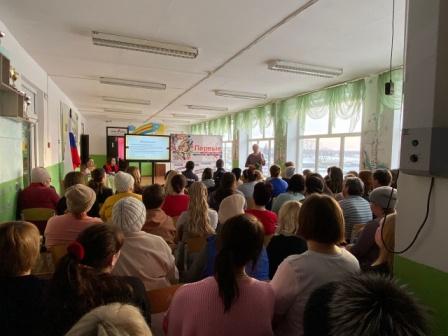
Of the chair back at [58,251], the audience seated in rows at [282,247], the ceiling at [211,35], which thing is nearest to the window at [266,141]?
the ceiling at [211,35]

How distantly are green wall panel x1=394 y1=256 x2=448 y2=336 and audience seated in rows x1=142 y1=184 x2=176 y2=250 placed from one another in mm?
1819

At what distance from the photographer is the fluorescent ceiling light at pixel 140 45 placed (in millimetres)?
3541

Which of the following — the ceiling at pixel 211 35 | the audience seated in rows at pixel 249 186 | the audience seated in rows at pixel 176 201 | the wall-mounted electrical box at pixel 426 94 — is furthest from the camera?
the audience seated in rows at pixel 249 186

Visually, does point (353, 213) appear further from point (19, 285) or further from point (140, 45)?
point (140, 45)

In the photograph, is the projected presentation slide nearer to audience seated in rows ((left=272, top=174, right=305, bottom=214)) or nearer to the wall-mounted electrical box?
audience seated in rows ((left=272, top=174, right=305, bottom=214))

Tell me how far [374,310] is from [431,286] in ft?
2.69

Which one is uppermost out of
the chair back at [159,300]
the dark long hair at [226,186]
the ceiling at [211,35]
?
the ceiling at [211,35]

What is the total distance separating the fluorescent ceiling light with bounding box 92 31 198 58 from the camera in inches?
139

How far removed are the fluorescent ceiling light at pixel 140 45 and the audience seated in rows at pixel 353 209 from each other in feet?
8.50

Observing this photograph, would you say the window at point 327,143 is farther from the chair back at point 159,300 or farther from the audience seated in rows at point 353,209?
the chair back at point 159,300

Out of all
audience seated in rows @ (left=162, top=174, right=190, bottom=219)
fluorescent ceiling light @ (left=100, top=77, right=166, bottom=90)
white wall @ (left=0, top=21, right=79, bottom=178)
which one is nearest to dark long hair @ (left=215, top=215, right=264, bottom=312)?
audience seated in rows @ (left=162, top=174, right=190, bottom=219)

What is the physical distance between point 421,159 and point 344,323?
864mm

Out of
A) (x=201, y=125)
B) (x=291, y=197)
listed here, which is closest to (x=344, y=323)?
(x=291, y=197)

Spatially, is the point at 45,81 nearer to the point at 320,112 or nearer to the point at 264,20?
the point at 264,20
